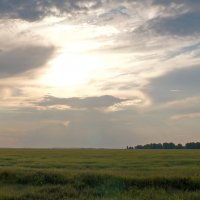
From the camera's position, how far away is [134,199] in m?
15.8

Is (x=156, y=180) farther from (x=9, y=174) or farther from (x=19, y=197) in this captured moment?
(x=9, y=174)

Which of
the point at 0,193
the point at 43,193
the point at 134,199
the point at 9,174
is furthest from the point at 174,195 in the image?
the point at 9,174

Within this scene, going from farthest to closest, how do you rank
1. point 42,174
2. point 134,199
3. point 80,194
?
point 42,174 < point 80,194 < point 134,199

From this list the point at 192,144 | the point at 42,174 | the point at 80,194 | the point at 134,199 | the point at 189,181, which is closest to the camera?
the point at 134,199

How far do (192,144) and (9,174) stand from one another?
5602 inches

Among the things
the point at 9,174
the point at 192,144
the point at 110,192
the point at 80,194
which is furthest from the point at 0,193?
the point at 192,144

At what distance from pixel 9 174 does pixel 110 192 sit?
26.7ft

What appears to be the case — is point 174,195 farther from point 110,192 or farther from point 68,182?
point 68,182

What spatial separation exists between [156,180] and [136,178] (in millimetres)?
1029

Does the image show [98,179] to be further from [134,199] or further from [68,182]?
[134,199]

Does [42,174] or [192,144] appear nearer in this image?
[42,174]

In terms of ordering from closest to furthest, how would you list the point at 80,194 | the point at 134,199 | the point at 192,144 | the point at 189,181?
1. the point at 134,199
2. the point at 80,194
3. the point at 189,181
4. the point at 192,144

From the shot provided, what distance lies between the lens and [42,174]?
22.0 meters

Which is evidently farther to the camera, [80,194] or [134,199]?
[80,194]
